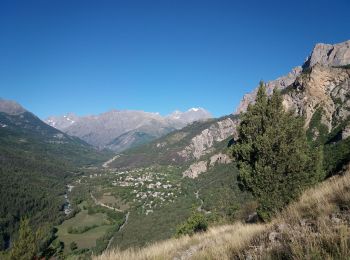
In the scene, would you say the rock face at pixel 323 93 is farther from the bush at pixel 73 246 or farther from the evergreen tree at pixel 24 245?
the evergreen tree at pixel 24 245

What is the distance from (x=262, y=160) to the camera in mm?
22922

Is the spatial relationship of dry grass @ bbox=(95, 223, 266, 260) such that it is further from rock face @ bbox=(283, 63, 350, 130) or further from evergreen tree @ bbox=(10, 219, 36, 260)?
rock face @ bbox=(283, 63, 350, 130)

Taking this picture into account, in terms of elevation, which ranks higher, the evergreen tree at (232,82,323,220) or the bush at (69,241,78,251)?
the evergreen tree at (232,82,323,220)

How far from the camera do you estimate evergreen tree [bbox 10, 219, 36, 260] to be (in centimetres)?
2463

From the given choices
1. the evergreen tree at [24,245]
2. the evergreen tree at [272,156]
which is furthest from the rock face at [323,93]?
the evergreen tree at [24,245]

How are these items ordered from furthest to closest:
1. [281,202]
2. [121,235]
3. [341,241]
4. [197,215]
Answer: [121,235]
[197,215]
[281,202]
[341,241]

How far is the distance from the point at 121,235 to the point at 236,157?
131170 millimetres

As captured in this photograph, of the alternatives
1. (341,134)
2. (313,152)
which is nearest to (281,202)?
(313,152)

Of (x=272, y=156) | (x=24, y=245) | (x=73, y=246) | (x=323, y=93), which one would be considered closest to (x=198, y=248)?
(x=272, y=156)

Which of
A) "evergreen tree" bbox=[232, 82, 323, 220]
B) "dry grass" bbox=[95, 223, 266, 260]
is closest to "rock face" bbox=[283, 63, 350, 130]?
"evergreen tree" bbox=[232, 82, 323, 220]

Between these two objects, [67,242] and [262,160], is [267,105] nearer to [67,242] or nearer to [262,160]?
[262,160]

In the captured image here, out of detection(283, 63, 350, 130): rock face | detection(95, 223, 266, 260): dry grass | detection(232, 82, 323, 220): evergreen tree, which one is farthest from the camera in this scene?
detection(283, 63, 350, 130): rock face

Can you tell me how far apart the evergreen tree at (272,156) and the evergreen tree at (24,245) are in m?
17.2

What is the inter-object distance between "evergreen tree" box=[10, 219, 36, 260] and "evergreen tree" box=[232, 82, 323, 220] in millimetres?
17153
